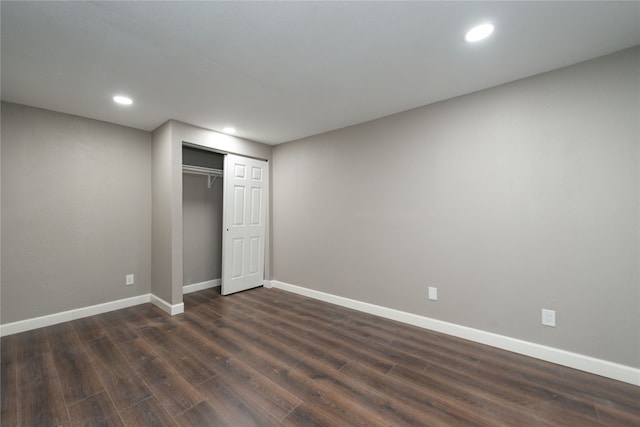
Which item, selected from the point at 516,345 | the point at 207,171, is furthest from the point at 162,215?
the point at 516,345

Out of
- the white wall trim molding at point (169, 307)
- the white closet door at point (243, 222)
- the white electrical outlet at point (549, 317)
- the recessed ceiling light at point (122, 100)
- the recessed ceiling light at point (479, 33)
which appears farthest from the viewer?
the white closet door at point (243, 222)

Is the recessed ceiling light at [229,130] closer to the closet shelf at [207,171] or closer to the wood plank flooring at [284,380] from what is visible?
the closet shelf at [207,171]

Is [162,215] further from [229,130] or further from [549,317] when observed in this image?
[549,317]

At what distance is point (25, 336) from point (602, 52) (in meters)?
5.64

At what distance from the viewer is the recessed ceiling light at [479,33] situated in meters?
1.64

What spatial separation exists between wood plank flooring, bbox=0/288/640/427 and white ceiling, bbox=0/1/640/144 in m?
2.40

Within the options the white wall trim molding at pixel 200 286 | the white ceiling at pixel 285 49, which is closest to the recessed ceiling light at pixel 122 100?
the white ceiling at pixel 285 49

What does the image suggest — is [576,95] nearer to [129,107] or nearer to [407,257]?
[407,257]

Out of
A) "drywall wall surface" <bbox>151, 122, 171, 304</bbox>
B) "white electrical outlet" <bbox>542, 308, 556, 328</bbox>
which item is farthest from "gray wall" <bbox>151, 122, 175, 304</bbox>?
"white electrical outlet" <bbox>542, 308, 556, 328</bbox>

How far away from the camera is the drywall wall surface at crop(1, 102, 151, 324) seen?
2.69 metres

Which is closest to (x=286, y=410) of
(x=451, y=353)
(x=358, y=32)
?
(x=451, y=353)

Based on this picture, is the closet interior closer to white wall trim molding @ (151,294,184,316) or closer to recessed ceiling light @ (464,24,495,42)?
white wall trim molding @ (151,294,184,316)

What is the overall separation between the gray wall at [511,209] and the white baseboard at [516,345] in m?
0.06

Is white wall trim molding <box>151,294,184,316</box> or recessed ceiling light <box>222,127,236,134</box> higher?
recessed ceiling light <box>222,127,236,134</box>
